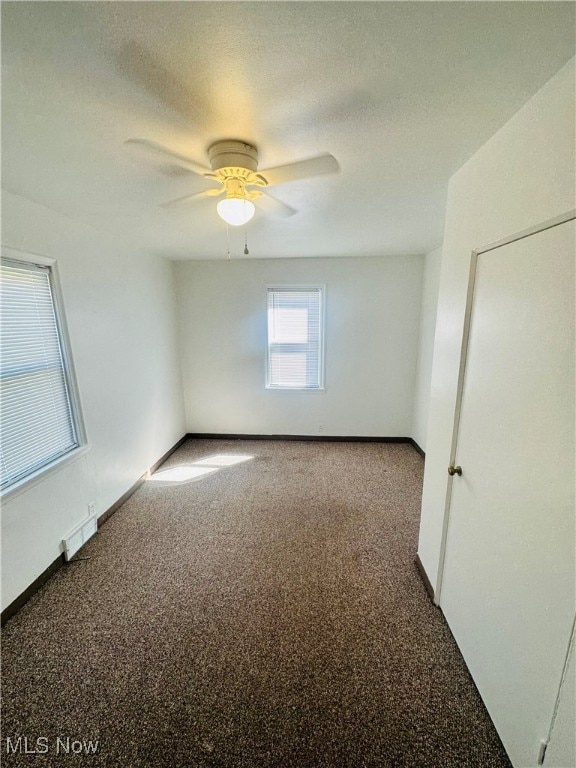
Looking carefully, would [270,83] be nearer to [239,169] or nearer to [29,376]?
[239,169]

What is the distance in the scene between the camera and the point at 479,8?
65 cm

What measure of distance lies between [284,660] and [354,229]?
9.33 feet

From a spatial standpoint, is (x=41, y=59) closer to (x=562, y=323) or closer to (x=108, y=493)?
(x=562, y=323)

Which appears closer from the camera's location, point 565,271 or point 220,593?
point 565,271

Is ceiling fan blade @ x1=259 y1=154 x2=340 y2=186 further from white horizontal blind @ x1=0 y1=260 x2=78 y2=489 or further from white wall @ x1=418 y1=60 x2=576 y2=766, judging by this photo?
white horizontal blind @ x1=0 y1=260 x2=78 y2=489

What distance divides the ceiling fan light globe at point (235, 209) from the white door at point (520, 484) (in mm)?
1064

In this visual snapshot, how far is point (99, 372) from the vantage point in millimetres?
2342

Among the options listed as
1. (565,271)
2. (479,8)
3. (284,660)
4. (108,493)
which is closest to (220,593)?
(284,660)

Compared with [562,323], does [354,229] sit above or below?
above

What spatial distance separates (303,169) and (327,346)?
2586 mm

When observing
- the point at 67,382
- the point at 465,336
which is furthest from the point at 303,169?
the point at 67,382

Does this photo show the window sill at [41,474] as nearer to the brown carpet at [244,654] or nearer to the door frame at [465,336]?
the brown carpet at [244,654]

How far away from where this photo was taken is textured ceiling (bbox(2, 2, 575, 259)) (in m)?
0.68

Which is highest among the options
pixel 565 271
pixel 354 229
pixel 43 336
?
pixel 354 229
